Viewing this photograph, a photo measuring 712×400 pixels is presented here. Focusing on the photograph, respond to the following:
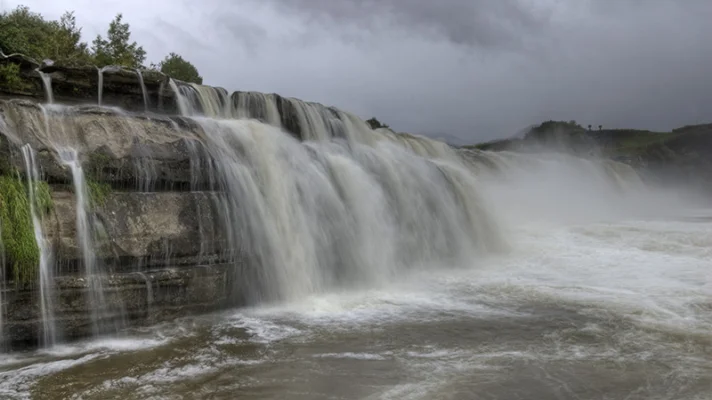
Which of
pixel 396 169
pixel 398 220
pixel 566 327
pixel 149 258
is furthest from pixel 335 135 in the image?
pixel 566 327

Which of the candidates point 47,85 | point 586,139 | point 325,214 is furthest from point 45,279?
point 586,139

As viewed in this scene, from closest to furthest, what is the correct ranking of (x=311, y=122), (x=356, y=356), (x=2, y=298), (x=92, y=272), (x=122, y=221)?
(x=356, y=356) → (x=2, y=298) → (x=92, y=272) → (x=122, y=221) → (x=311, y=122)

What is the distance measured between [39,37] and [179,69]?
10350 mm

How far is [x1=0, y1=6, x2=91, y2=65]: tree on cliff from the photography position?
16.7 meters

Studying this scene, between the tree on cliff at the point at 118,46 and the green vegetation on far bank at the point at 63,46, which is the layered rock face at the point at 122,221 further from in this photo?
the tree on cliff at the point at 118,46

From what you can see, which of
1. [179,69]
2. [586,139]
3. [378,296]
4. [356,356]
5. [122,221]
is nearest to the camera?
[356,356]

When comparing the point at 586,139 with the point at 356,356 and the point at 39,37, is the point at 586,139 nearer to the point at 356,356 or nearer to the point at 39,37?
the point at 39,37

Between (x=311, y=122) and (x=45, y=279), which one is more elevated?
(x=311, y=122)

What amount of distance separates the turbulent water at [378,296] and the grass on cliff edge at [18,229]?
0.74 metres

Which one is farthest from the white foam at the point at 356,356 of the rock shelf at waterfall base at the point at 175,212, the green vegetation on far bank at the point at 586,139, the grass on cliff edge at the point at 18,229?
the green vegetation on far bank at the point at 586,139

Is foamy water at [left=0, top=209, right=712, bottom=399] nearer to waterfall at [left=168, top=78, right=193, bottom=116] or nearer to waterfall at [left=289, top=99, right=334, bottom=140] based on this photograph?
waterfall at [left=289, top=99, right=334, bottom=140]

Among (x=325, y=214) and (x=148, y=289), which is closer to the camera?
(x=148, y=289)

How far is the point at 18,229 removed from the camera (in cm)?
766

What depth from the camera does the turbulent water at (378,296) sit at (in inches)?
247
